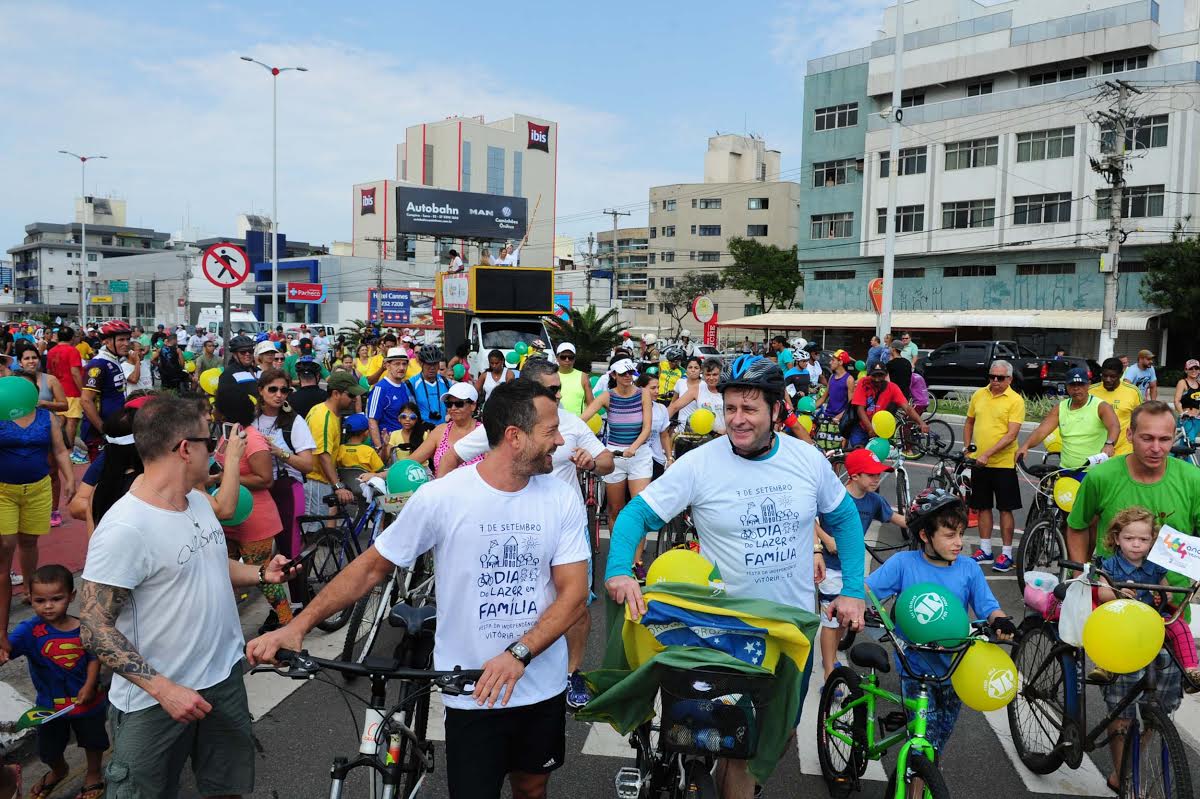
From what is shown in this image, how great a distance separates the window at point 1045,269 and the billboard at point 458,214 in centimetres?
5326

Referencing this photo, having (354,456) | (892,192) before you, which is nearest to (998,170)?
(892,192)

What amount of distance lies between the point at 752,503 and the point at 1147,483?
2233 millimetres

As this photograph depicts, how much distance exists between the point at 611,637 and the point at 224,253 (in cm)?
867

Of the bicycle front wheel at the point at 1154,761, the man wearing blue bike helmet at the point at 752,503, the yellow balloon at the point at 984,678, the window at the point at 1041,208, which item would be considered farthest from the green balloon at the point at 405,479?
the window at the point at 1041,208

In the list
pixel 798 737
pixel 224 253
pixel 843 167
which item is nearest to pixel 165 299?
pixel 843 167

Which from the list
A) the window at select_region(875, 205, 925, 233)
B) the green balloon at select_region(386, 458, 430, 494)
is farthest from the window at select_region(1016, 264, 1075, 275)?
the green balloon at select_region(386, 458, 430, 494)

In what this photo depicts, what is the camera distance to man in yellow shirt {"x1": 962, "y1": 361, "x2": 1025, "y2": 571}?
800 centimetres

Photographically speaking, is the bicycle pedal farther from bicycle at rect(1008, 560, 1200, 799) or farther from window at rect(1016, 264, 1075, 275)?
window at rect(1016, 264, 1075, 275)

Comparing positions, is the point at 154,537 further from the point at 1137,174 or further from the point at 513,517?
the point at 1137,174

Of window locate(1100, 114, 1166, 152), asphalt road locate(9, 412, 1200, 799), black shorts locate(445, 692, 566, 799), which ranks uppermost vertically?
window locate(1100, 114, 1166, 152)

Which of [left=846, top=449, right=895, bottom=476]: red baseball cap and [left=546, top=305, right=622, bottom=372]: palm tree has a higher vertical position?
[left=546, top=305, right=622, bottom=372]: palm tree

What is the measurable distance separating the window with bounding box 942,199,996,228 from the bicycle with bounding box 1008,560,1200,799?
4553cm

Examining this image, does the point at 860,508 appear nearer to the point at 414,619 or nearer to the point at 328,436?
the point at 414,619

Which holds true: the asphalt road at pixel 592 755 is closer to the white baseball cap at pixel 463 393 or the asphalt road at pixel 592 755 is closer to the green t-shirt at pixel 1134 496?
the green t-shirt at pixel 1134 496
